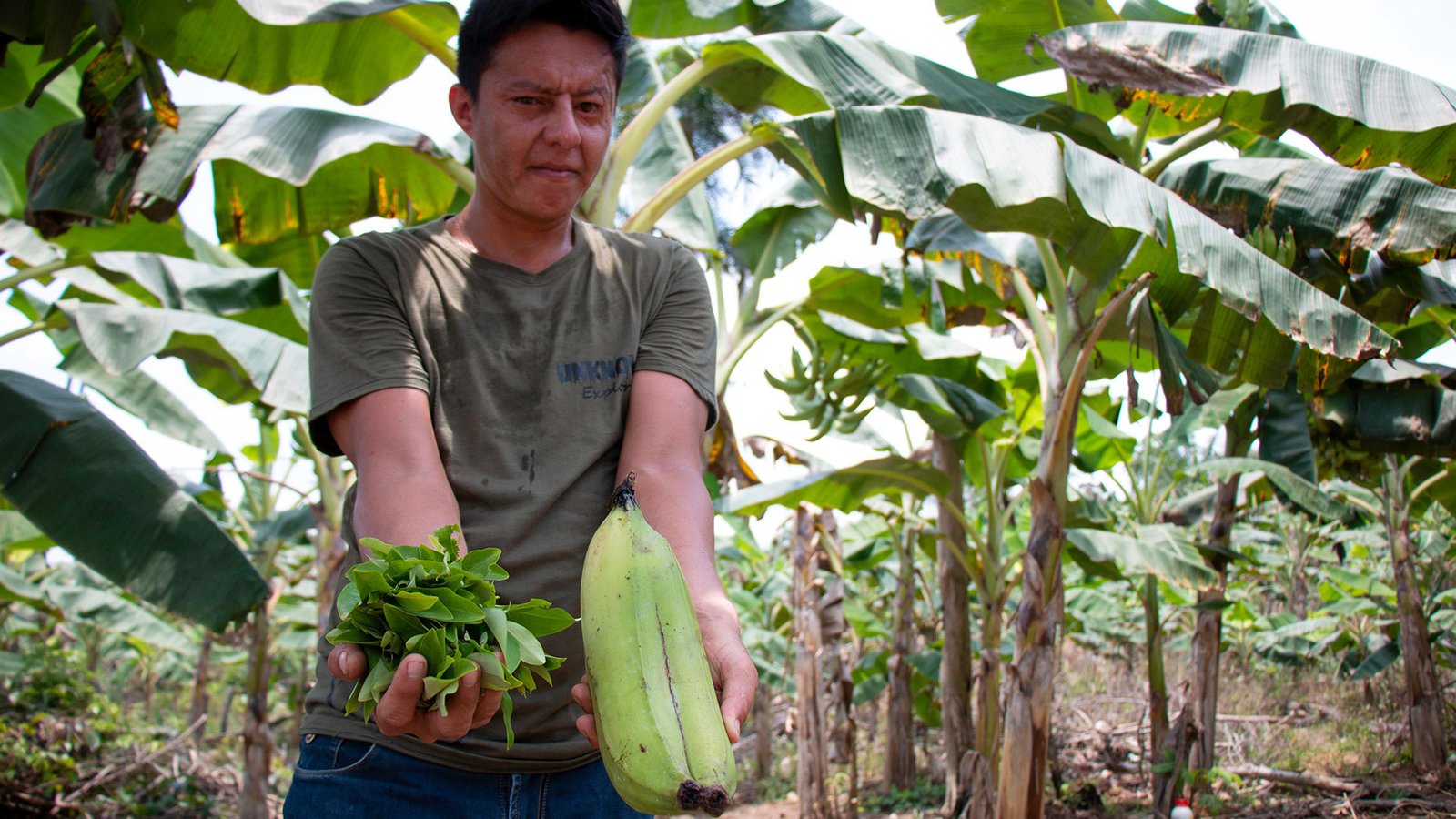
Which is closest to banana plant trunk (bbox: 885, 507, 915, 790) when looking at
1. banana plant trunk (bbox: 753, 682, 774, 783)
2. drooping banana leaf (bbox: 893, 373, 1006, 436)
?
banana plant trunk (bbox: 753, 682, 774, 783)

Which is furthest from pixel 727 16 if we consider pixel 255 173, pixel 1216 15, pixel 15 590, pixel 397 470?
pixel 15 590

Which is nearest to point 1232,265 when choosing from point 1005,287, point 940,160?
point 940,160

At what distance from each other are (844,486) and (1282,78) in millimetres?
3223

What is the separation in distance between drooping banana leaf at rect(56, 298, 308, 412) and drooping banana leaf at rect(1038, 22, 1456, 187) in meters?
3.52

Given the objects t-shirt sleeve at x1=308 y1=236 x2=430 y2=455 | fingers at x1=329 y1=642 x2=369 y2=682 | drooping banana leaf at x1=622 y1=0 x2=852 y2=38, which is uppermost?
drooping banana leaf at x1=622 y1=0 x2=852 y2=38

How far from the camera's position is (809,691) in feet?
25.0

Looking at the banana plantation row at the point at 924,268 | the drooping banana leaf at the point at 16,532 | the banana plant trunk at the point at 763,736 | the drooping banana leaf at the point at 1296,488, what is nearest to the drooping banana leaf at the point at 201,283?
the banana plantation row at the point at 924,268

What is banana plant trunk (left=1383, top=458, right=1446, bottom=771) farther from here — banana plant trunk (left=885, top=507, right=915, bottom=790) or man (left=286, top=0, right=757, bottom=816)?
man (left=286, top=0, right=757, bottom=816)

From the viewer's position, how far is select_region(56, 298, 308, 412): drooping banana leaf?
4.49 meters

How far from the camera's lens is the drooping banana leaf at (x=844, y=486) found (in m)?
6.00

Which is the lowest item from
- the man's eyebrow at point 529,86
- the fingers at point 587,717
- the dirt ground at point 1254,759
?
the dirt ground at point 1254,759

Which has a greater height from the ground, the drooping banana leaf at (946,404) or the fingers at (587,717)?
the drooping banana leaf at (946,404)

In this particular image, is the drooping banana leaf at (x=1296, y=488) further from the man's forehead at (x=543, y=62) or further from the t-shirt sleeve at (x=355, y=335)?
the t-shirt sleeve at (x=355, y=335)

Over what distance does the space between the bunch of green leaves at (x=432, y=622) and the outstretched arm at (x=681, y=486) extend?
0.32 m
